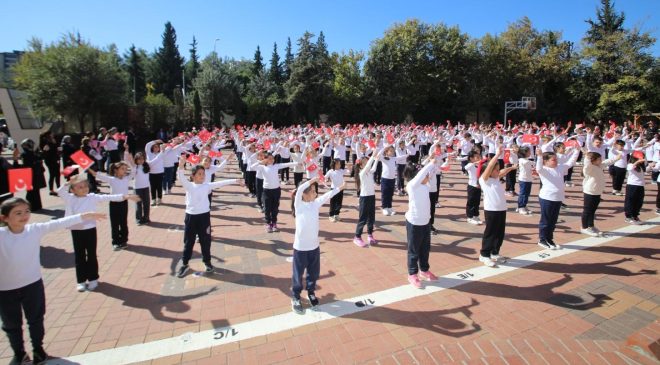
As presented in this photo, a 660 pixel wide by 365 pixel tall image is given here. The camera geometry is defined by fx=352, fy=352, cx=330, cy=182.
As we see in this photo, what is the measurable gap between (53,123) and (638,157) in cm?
3755

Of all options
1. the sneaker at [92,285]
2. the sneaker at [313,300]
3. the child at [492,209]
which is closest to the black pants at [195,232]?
the sneaker at [92,285]

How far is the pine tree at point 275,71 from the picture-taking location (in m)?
47.4

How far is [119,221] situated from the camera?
24.1 ft

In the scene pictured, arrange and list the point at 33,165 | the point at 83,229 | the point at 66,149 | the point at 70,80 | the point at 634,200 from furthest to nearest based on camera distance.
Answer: the point at 70,80, the point at 66,149, the point at 33,165, the point at 634,200, the point at 83,229

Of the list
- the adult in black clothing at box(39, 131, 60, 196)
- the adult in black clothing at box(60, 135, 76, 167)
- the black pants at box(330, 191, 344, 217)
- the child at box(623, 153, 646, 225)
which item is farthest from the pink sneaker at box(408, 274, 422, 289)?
the adult in black clothing at box(60, 135, 76, 167)

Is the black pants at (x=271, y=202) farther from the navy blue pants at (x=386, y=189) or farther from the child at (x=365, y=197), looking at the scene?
the navy blue pants at (x=386, y=189)

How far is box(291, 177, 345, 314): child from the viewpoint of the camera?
480 cm

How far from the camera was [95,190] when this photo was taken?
12.4 meters

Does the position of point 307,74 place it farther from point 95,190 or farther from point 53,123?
point 95,190

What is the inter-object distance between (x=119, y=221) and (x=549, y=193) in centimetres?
883

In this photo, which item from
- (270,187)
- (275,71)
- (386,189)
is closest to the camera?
(270,187)

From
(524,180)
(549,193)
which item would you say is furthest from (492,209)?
(524,180)

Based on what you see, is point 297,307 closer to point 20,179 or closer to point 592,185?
point 20,179

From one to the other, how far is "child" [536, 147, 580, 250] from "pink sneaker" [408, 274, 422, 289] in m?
3.44
